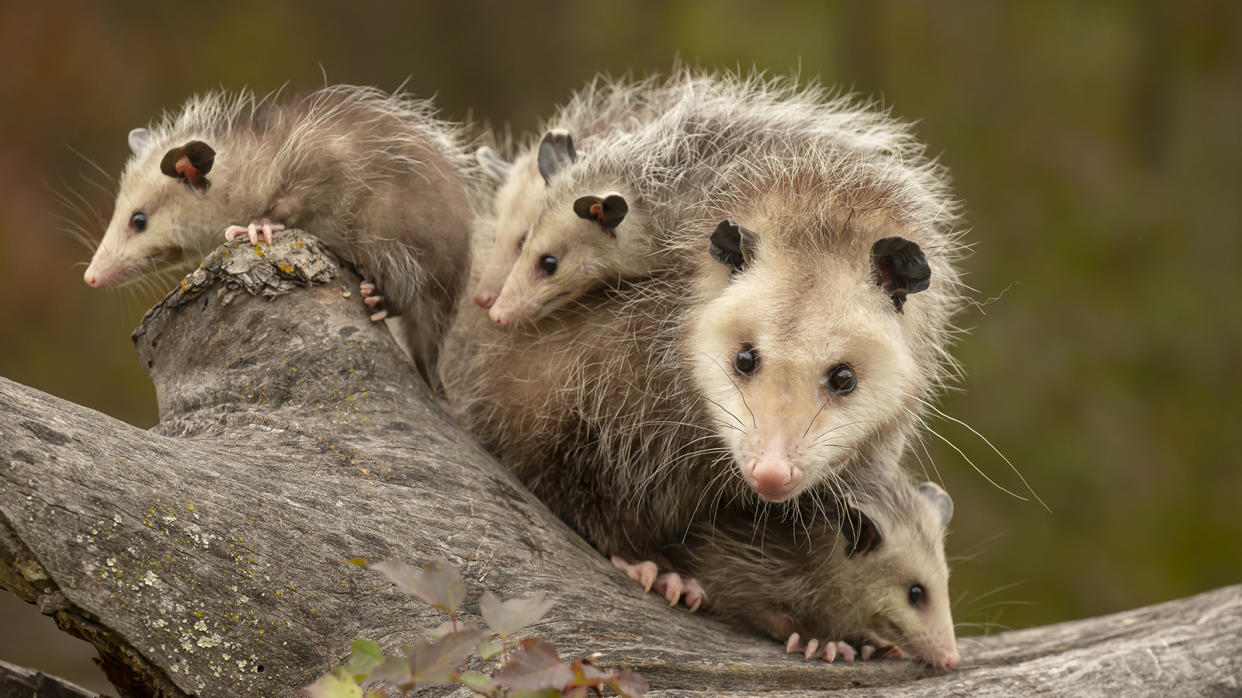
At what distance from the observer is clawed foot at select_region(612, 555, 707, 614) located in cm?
237

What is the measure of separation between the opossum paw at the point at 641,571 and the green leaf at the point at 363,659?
1.04 meters

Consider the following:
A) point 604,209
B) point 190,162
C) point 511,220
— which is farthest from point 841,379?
point 190,162

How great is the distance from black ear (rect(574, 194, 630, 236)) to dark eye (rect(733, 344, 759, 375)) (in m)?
0.54

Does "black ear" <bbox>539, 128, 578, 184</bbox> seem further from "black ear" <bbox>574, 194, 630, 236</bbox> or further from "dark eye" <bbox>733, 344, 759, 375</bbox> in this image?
"dark eye" <bbox>733, 344, 759, 375</bbox>

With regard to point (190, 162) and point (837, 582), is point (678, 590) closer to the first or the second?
point (837, 582)

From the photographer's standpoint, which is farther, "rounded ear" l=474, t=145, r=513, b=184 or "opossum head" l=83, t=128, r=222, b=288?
"rounded ear" l=474, t=145, r=513, b=184

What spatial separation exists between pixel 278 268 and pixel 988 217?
128 inches

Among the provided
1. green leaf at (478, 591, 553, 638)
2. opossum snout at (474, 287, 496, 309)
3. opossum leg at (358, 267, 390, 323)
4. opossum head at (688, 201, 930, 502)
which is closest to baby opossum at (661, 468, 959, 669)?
opossum head at (688, 201, 930, 502)

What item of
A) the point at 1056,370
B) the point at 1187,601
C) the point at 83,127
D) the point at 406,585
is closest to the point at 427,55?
the point at 83,127

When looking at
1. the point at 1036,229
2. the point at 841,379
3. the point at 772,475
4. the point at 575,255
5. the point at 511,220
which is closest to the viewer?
the point at 772,475

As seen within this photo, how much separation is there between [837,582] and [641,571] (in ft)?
1.43

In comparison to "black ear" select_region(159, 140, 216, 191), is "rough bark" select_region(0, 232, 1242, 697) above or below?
below

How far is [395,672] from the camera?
129cm

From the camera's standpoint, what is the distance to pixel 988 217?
4707 mm
